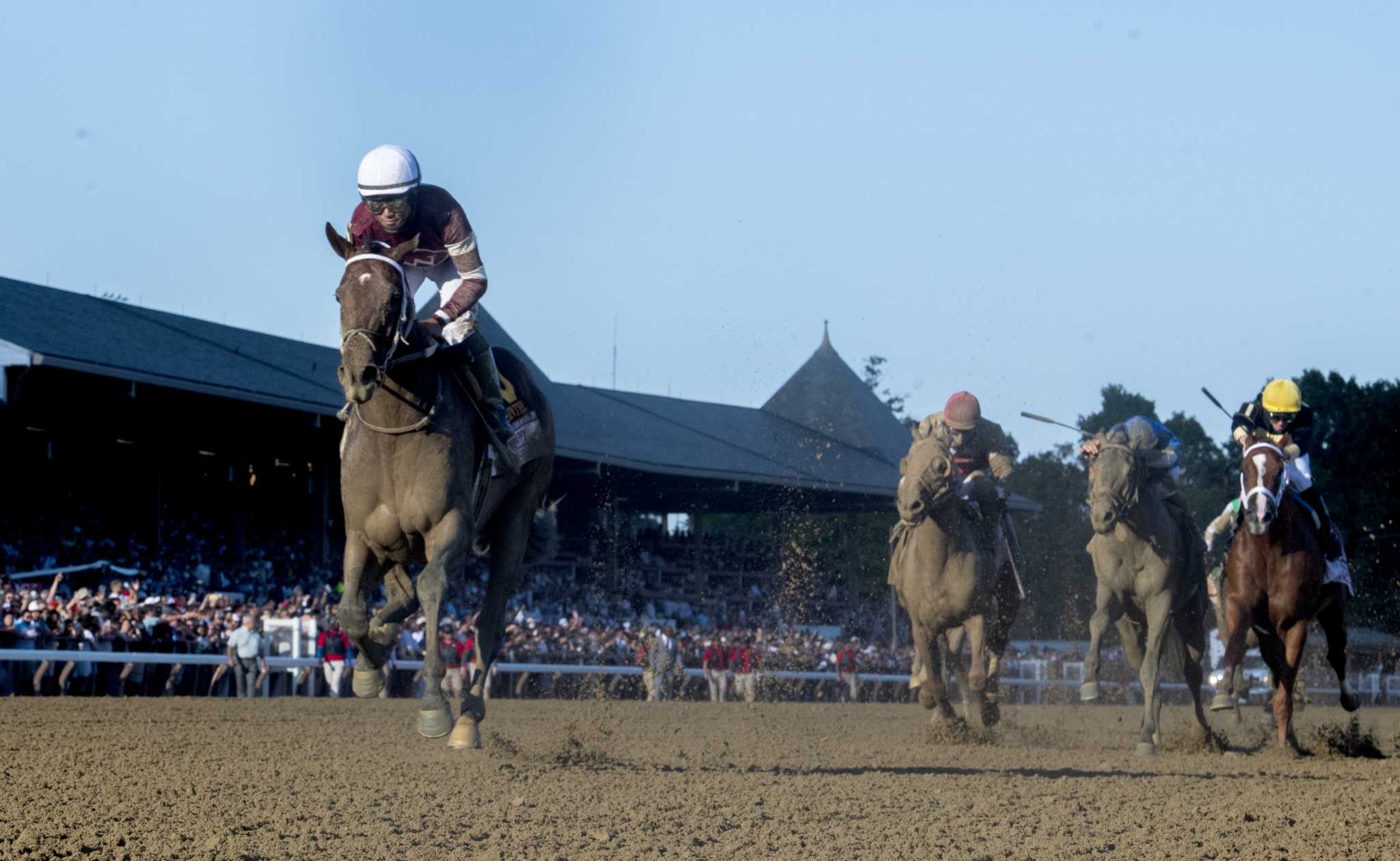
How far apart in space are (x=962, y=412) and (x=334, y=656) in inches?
500

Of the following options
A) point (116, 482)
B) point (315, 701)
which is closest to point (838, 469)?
point (116, 482)

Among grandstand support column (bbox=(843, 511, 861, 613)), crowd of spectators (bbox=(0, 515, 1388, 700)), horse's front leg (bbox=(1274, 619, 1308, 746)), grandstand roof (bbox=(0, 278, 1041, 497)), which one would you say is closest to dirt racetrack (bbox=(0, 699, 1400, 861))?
horse's front leg (bbox=(1274, 619, 1308, 746))

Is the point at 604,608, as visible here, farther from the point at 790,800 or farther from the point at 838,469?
the point at 790,800

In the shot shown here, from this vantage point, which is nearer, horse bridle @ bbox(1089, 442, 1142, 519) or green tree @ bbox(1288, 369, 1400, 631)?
→ horse bridle @ bbox(1089, 442, 1142, 519)

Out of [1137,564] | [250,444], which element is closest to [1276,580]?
[1137,564]

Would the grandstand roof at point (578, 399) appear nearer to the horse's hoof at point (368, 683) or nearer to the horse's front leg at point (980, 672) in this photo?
the horse's front leg at point (980, 672)

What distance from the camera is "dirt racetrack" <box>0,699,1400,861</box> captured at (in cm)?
654

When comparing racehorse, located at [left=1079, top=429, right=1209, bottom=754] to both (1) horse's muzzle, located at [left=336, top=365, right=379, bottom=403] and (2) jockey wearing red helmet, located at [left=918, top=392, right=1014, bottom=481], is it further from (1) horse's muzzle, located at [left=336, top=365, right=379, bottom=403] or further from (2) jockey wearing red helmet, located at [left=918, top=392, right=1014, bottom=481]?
(1) horse's muzzle, located at [left=336, top=365, right=379, bottom=403]

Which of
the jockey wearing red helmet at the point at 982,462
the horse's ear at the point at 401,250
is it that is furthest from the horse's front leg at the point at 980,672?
the horse's ear at the point at 401,250

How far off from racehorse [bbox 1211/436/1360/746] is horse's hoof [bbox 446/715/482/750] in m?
6.15

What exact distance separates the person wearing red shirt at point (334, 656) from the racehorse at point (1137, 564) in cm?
1292

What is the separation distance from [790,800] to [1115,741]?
8.81m

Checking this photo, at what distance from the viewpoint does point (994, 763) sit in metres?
11.2

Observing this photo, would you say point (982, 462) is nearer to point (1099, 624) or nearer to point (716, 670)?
point (1099, 624)
